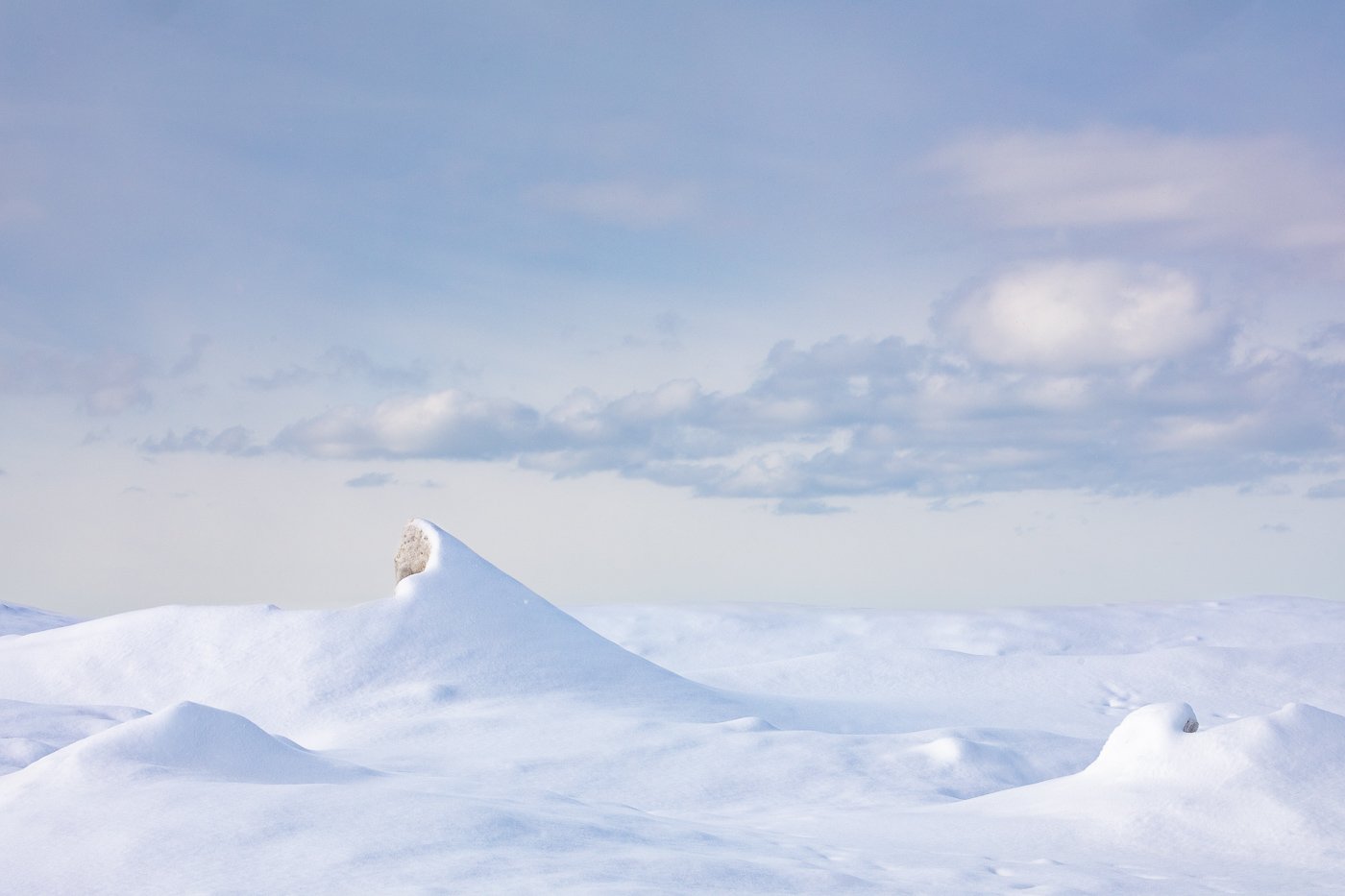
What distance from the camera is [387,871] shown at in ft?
26.5

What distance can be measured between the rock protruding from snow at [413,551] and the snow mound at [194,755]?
11609 mm

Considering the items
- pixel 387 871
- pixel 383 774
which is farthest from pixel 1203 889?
pixel 383 774

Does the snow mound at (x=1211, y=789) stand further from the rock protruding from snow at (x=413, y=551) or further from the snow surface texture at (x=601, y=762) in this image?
the rock protruding from snow at (x=413, y=551)

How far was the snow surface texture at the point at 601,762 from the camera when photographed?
854 centimetres

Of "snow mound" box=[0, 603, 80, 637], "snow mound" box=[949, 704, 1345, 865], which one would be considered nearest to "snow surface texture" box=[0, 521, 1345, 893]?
"snow mound" box=[949, 704, 1345, 865]

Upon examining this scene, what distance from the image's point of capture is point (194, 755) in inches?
420

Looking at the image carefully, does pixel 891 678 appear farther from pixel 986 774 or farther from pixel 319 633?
pixel 319 633

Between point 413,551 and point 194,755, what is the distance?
12.9m

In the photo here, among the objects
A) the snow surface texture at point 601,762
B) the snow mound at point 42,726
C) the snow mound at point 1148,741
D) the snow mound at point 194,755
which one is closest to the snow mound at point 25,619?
the snow surface texture at point 601,762

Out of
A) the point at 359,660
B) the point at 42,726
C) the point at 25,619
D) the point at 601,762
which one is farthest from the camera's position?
the point at 25,619

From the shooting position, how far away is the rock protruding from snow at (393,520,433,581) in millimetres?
23219

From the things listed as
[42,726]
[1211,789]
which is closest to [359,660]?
[42,726]

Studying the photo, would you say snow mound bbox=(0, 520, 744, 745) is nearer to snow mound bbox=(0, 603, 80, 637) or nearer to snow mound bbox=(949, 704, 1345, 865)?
snow mound bbox=(949, 704, 1345, 865)

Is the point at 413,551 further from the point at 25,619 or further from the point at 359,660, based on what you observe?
the point at 25,619
